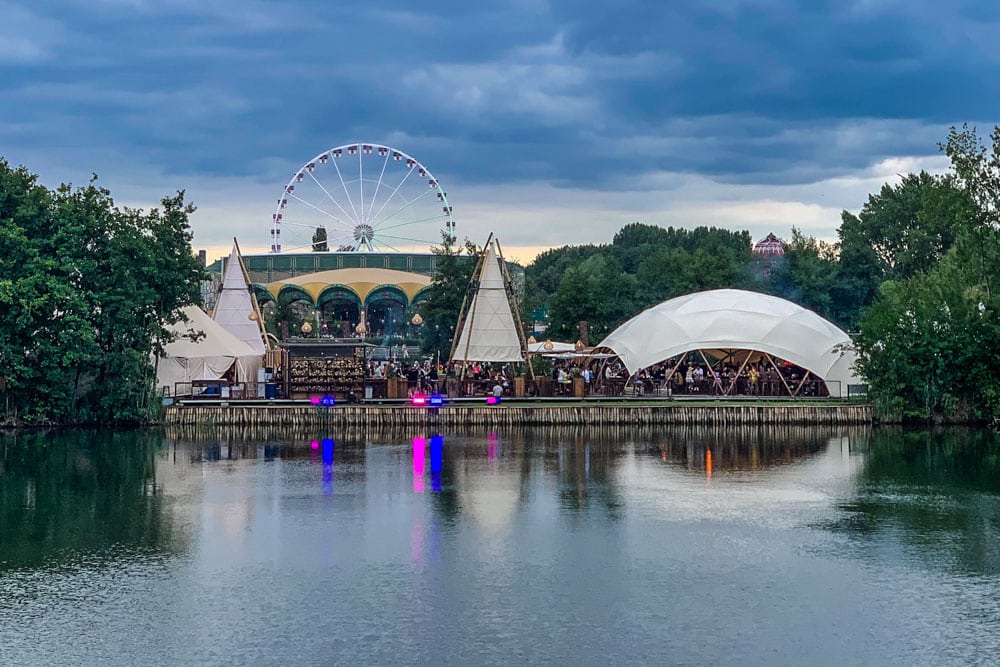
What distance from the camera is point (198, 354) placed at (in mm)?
46969

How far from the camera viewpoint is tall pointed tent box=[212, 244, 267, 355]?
171ft

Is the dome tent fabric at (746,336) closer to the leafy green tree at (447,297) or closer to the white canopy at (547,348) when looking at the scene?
the white canopy at (547,348)

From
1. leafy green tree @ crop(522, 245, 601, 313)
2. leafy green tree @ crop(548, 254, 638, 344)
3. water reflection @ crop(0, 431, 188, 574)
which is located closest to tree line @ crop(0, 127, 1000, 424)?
water reflection @ crop(0, 431, 188, 574)

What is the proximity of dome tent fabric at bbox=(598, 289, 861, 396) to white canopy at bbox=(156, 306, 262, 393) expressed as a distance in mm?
15671

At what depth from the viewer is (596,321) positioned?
66.6 meters

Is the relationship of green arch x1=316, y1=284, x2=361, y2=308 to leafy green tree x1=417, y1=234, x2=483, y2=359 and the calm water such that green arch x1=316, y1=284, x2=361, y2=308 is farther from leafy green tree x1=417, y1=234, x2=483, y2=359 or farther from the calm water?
the calm water

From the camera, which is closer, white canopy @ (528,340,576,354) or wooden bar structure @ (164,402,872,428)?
wooden bar structure @ (164,402,872,428)

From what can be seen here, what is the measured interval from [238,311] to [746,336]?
21.3 m

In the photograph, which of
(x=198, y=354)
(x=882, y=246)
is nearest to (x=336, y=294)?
(x=882, y=246)

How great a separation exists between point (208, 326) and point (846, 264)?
1851 inches

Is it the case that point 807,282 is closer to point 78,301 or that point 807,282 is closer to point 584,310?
point 584,310

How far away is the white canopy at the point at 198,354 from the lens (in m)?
46.4

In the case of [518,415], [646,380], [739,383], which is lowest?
[518,415]

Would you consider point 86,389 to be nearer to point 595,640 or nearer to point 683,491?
point 683,491
